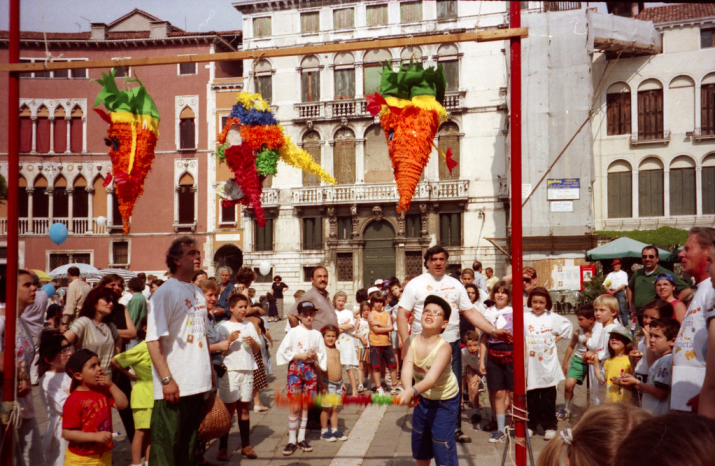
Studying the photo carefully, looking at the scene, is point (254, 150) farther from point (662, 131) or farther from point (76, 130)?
point (76, 130)

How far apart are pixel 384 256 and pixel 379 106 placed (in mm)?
24870

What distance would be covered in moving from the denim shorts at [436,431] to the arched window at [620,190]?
2336 centimetres

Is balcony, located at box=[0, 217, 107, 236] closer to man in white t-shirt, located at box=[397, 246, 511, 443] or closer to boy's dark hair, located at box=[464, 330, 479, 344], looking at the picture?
boy's dark hair, located at box=[464, 330, 479, 344]

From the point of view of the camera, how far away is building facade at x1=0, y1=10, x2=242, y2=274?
2989cm

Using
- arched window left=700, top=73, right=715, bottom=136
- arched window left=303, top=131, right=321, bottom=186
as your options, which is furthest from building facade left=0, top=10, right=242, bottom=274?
arched window left=700, top=73, right=715, bottom=136

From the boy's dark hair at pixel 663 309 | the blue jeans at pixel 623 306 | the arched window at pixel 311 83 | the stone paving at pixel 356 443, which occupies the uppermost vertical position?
the arched window at pixel 311 83

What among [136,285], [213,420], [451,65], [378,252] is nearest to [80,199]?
[378,252]

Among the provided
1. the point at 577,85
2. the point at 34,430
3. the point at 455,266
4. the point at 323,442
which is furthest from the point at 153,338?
the point at 455,266

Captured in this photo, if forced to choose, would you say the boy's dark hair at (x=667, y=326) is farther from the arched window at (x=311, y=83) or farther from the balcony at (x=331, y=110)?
the arched window at (x=311, y=83)

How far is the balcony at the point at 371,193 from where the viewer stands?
1120 inches

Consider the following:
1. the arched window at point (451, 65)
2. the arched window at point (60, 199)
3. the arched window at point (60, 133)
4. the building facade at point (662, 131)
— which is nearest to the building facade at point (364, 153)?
the arched window at point (451, 65)

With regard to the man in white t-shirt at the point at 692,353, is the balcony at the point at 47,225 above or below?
above

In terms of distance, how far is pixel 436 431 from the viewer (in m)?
4.71

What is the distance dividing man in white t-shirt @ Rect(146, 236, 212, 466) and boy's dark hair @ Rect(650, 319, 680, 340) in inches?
129
